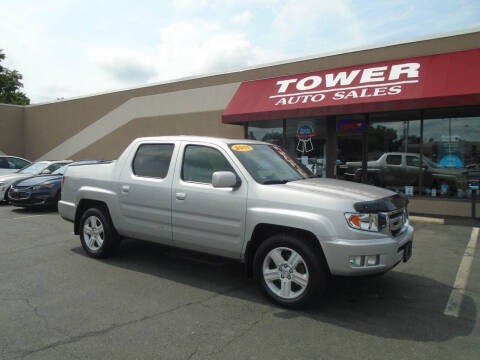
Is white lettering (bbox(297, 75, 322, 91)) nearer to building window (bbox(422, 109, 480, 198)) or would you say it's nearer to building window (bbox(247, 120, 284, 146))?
building window (bbox(247, 120, 284, 146))

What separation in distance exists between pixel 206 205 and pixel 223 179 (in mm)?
532

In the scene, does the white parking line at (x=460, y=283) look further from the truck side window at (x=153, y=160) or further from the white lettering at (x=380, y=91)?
the white lettering at (x=380, y=91)

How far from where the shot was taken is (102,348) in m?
3.13

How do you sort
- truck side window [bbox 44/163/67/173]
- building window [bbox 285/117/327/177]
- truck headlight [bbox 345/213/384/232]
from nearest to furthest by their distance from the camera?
truck headlight [bbox 345/213/384/232] < building window [bbox 285/117/327/177] < truck side window [bbox 44/163/67/173]

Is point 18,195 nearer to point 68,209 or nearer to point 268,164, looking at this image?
point 68,209

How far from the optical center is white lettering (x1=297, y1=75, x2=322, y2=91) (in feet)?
37.2

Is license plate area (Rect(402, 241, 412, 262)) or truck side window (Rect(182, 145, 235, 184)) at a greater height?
truck side window (Rect(182, 145, 235, 184))

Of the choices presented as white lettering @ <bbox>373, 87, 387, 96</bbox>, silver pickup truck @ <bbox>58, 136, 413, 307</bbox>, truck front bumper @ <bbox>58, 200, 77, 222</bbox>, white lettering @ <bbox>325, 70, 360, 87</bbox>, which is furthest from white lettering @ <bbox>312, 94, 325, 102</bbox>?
truck front bumper @ <bbox>58, 200, 77, 222</bbox>

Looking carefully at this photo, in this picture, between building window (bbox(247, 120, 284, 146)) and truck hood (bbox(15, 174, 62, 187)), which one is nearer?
truck hood (bbox(15, 174, 62, 187))

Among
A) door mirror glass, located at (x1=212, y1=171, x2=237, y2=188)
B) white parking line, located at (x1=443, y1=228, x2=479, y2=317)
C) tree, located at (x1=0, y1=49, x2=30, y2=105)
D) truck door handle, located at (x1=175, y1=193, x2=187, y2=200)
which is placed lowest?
white parking line, located at (x1=443, y1=228, x2=479, y2=317)

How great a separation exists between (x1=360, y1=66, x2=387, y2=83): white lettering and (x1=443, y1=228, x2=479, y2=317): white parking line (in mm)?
5041

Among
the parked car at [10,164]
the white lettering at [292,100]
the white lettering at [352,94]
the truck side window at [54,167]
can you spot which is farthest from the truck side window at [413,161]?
the parked car at [10,164]

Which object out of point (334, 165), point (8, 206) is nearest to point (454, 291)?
point (334, 165)

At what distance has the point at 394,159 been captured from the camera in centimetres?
1083
